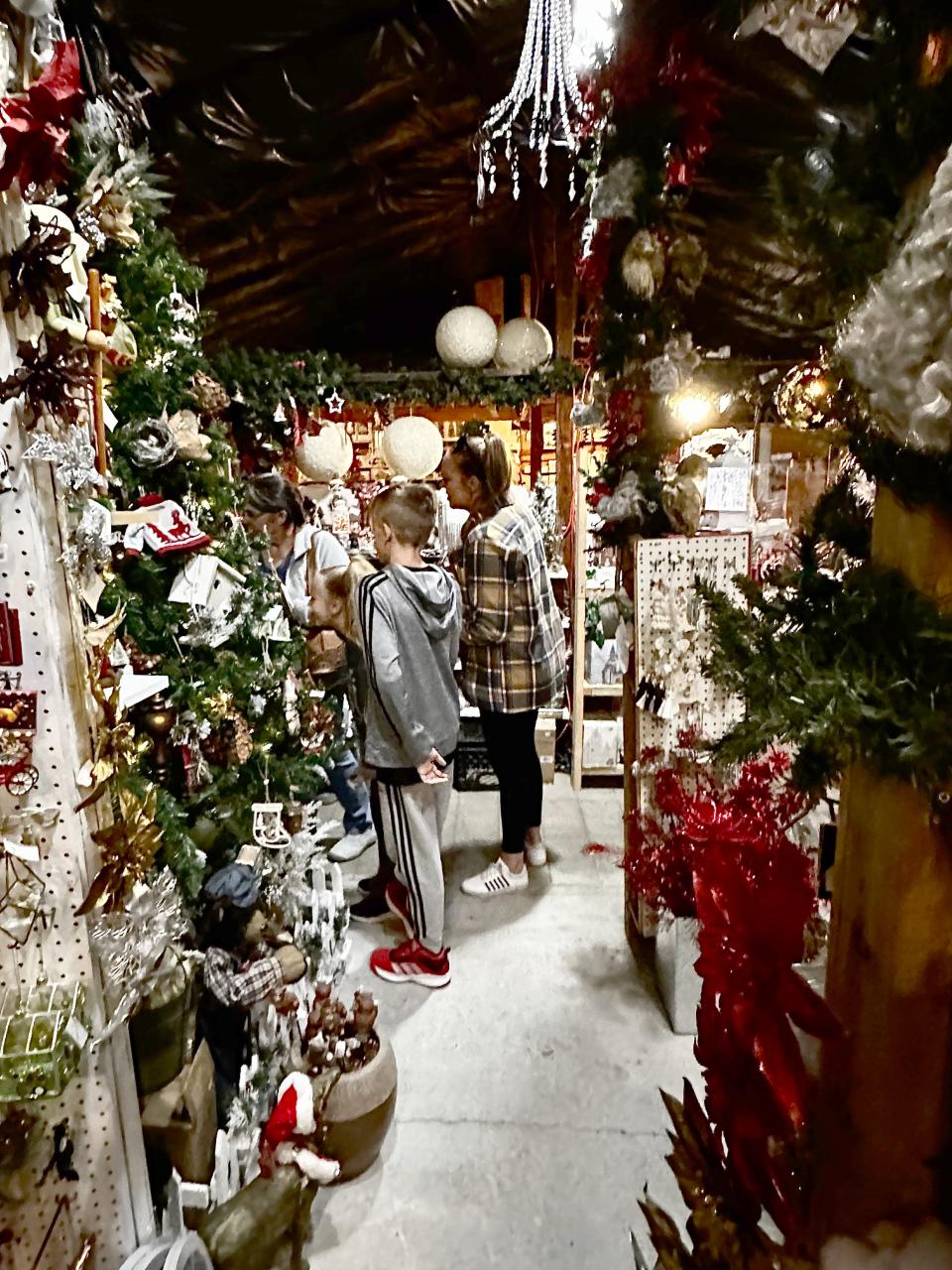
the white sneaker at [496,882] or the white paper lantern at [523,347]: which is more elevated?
the white paper lantern at [523,347]

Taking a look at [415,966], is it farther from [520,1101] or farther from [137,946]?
[137,946]

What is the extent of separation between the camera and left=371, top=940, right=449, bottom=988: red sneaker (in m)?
2.24

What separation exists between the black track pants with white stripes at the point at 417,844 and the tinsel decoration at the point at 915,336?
5.63ft

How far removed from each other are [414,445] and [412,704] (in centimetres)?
183

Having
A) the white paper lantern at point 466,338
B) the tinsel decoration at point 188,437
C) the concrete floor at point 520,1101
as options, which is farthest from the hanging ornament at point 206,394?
the white paper lantern at point 466,338

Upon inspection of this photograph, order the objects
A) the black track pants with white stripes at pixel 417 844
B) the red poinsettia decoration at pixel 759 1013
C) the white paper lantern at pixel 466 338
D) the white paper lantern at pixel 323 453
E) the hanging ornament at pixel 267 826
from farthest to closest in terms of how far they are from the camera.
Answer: the white paper lantern at pixel 466 338, the white paper lantern at pixel 323 453, the black track pants with white stripes at pixel 417 844, the hanging ornament at pixel 267 826, the red poinsettia decoration at pixel 759 1013

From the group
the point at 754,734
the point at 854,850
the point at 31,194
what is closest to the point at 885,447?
the point at 754,734

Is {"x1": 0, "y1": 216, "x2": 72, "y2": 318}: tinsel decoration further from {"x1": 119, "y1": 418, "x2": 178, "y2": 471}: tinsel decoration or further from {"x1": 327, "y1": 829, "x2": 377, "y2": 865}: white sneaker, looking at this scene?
{"x1": 327, "y1": 829, "x2": 377, "y2": 865}: white sneaker

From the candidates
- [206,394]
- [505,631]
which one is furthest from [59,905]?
[505,631]

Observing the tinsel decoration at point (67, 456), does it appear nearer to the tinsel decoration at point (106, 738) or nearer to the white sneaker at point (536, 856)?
the tinsel decoration at point (106, 738)

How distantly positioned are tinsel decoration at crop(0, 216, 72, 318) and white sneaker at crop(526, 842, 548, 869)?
2.46m

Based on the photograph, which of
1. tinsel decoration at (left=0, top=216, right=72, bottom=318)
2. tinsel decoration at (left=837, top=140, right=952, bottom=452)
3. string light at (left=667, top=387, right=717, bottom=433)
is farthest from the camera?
string light at (left=667, top=387, right=717, bottom=433)

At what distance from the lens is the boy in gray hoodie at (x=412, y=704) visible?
79.7 inches

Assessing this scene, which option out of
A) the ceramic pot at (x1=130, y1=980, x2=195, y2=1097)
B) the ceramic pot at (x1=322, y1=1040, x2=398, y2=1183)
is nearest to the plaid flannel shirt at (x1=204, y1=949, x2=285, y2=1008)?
the ceramic pot at (x1=130, y1=980, x2=195, y2=1097)
